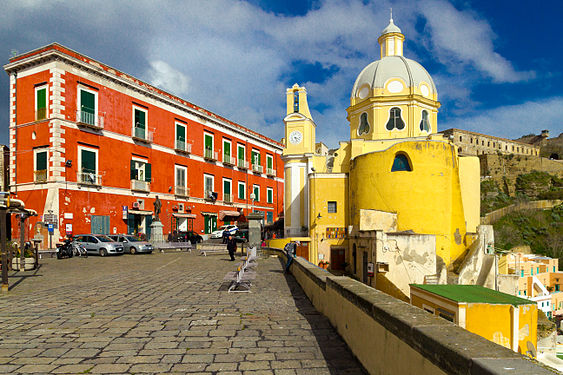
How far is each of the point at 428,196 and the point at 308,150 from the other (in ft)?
39.3

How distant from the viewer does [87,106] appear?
25.5 metres

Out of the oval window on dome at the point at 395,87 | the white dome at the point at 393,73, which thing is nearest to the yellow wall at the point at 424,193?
the oval window on dome at the point at 395,87

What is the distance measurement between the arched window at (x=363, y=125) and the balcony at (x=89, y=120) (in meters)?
21.3

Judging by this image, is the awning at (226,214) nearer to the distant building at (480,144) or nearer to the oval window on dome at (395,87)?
the oval window on dome at (395,87)

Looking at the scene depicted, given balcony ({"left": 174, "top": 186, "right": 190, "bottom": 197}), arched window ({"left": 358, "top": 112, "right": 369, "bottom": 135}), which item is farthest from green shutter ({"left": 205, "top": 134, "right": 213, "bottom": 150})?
arched window ({"left": 358, "top": 112, "right": 369, "bottom": 135})

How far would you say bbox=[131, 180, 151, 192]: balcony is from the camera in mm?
28328

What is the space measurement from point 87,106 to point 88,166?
3888mm

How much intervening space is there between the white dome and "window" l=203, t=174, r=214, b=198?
15385mm

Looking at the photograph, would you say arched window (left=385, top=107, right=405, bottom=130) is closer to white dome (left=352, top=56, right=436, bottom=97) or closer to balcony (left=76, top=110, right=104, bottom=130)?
white dome (left=352, top=56, right=436, bottom=97)

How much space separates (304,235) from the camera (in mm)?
Result: 33875

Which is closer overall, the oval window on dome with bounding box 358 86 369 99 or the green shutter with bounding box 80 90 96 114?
the green shutter with bounding box 80 90 96 114

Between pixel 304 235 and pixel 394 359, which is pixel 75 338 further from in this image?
pixel 304 235

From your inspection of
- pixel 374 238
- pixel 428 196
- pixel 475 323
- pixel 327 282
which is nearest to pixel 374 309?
pixel 327 282

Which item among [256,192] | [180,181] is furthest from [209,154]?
[256,192]
